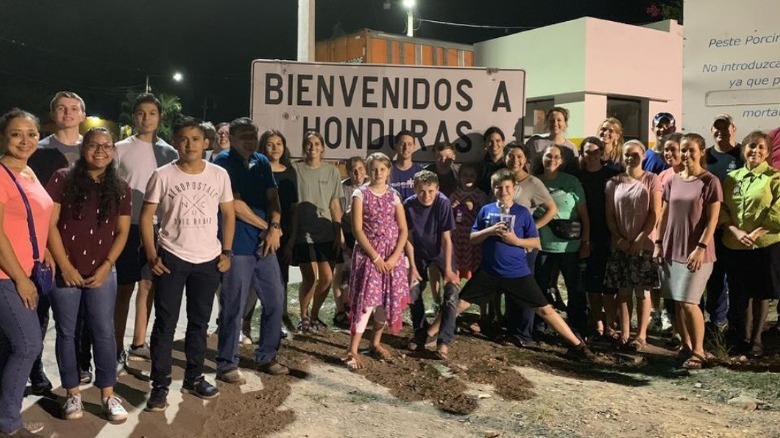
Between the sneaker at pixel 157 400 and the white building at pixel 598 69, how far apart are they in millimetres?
14977

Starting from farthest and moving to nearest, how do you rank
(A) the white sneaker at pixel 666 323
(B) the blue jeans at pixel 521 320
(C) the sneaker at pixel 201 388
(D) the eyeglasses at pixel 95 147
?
(A) the white sneaker at pixel 666 323
(B) the blue jeans at pixel 521 320
(C) the sneaker at pixel 201 388
(D) the eyeglasses at pixel 95 147

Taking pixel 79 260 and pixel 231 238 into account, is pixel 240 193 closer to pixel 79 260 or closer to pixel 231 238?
pixel 231 238

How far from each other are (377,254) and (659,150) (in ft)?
10.1

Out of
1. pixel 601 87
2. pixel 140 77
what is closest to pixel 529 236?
pixel 601 87

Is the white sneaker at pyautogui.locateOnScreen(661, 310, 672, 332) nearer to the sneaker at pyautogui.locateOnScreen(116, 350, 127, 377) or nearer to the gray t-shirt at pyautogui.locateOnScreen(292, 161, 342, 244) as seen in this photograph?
the gray t-shirt at pyautogui.locateOnScreen(292, 161, 342, 244)

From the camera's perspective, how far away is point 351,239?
22.9 feet

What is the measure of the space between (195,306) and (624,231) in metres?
3.70

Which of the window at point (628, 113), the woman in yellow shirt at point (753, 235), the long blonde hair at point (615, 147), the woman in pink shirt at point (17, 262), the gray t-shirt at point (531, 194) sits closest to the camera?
the woman in pink shirt at point (17, 262)

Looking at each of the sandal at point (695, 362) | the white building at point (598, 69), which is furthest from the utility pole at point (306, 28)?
the white building at point (598, 69)

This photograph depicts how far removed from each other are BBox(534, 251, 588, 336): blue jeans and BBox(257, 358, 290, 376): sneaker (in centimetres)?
247

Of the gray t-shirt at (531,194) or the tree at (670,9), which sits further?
the tree at (670,9)

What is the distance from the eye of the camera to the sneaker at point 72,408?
4.22 m

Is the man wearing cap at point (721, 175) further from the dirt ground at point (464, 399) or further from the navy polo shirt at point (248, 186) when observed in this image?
the navy polo shirt at point (248, 186)

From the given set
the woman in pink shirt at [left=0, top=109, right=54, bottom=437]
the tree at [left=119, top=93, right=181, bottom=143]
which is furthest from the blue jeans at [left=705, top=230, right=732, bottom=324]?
the tree at [left=119, top=93, right=181, bottom=143]
